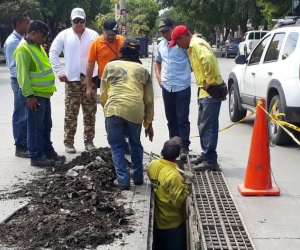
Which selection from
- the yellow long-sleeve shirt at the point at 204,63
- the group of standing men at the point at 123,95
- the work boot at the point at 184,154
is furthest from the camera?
the work boot at the point at 184,154

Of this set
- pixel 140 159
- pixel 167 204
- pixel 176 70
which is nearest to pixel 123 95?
pixel 140 159

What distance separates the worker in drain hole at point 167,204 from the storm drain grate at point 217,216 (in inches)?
10.8

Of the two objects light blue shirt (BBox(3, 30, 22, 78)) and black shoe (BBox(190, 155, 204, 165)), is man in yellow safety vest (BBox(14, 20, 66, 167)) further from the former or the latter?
black shoe (BBox(190, 155, 204, 165))

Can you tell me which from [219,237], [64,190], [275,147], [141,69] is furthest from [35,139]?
[275,147]

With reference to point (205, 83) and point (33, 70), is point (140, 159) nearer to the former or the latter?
point (205, 83)

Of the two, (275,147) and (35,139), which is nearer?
(35,139)

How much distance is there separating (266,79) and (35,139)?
13.5ft

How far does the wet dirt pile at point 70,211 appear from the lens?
445cm

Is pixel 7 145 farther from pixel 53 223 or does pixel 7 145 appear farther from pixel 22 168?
pixel 53 223

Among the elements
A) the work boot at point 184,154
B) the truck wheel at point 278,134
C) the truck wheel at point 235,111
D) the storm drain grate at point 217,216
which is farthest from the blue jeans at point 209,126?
the truck wheel at point 235,111

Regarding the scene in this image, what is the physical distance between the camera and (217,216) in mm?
5535

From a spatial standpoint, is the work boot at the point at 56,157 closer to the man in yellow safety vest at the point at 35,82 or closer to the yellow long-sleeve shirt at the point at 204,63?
the man in yellow safety vest at the point at 35,82

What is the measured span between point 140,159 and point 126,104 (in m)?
0.66

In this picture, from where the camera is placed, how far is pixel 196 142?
29.1ft
